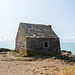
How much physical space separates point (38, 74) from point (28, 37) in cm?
967

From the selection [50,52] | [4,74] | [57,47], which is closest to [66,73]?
[4,74]

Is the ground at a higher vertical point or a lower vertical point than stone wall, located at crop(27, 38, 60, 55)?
lower

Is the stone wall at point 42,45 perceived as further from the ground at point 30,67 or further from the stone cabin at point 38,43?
the ground at point 30,67

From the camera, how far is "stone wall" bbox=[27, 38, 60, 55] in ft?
49.2

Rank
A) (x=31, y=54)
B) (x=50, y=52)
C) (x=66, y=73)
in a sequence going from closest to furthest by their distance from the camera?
1. (x=66, y=73)
2. (x=31, y=54)
3. (x=50, y=52)

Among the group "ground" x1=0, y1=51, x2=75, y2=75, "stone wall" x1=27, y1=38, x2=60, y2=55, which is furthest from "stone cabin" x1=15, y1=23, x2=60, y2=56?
"ground" x1=0, y1=51, x2=75, y2=75

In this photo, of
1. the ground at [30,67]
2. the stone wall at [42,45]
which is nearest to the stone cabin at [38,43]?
the stone wall at [42,45]

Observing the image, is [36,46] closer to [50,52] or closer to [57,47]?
[50,52]

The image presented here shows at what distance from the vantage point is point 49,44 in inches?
641

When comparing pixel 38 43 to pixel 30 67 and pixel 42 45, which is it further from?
pixel 30 67

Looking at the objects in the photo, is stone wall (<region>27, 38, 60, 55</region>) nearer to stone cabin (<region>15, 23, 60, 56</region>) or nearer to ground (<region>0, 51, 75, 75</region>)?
stone cabin (<region>15, 23, 60, 56</region>)

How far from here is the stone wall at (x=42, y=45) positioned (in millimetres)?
14993

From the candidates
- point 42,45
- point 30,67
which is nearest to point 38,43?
point 42,45

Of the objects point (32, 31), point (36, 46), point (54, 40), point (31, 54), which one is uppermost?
point (32, 31)
